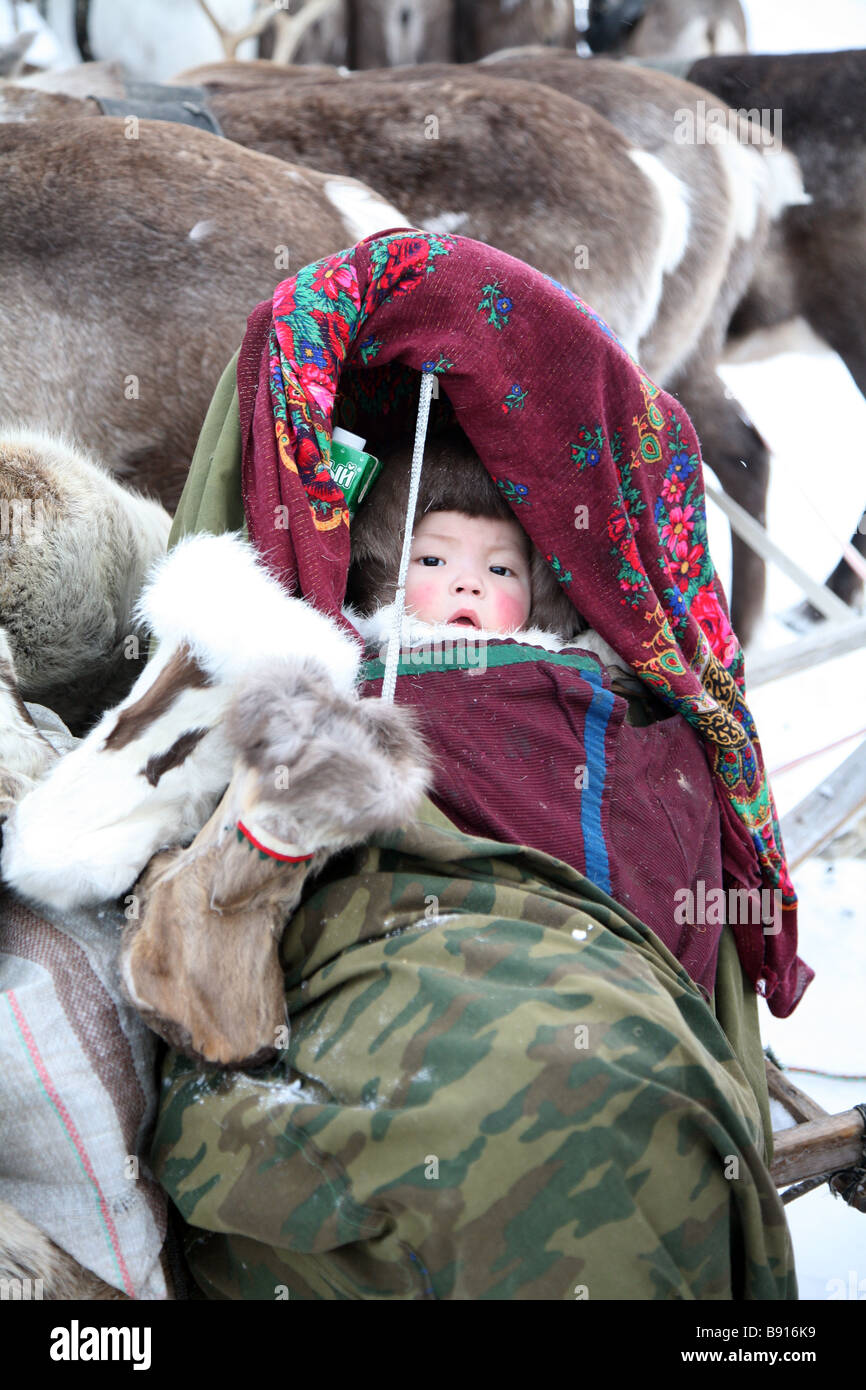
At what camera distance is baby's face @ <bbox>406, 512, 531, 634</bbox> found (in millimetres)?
1055

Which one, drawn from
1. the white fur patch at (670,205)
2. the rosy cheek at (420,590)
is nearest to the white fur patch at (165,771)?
the rosy cheek at (420,590)

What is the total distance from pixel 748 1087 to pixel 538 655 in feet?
1.36

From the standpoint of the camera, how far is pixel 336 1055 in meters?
0.73

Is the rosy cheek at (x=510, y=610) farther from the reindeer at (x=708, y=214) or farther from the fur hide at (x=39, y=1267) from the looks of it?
the reindeer at (x=708, y=214)

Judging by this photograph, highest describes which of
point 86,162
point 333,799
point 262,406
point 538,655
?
point 86,162

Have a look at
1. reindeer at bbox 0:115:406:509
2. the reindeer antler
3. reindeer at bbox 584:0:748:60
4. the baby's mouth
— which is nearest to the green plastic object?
the baby's mouth

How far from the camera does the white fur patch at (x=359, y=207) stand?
4.97ft

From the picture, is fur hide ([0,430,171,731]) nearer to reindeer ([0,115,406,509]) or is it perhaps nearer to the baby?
the baby

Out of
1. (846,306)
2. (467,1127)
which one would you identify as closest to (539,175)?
(846,306)

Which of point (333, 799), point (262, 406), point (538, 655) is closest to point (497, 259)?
point (262, 406)

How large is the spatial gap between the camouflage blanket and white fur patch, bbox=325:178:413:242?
1.06m

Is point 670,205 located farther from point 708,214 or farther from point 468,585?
point 468,585

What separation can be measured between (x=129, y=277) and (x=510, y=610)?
725mm
